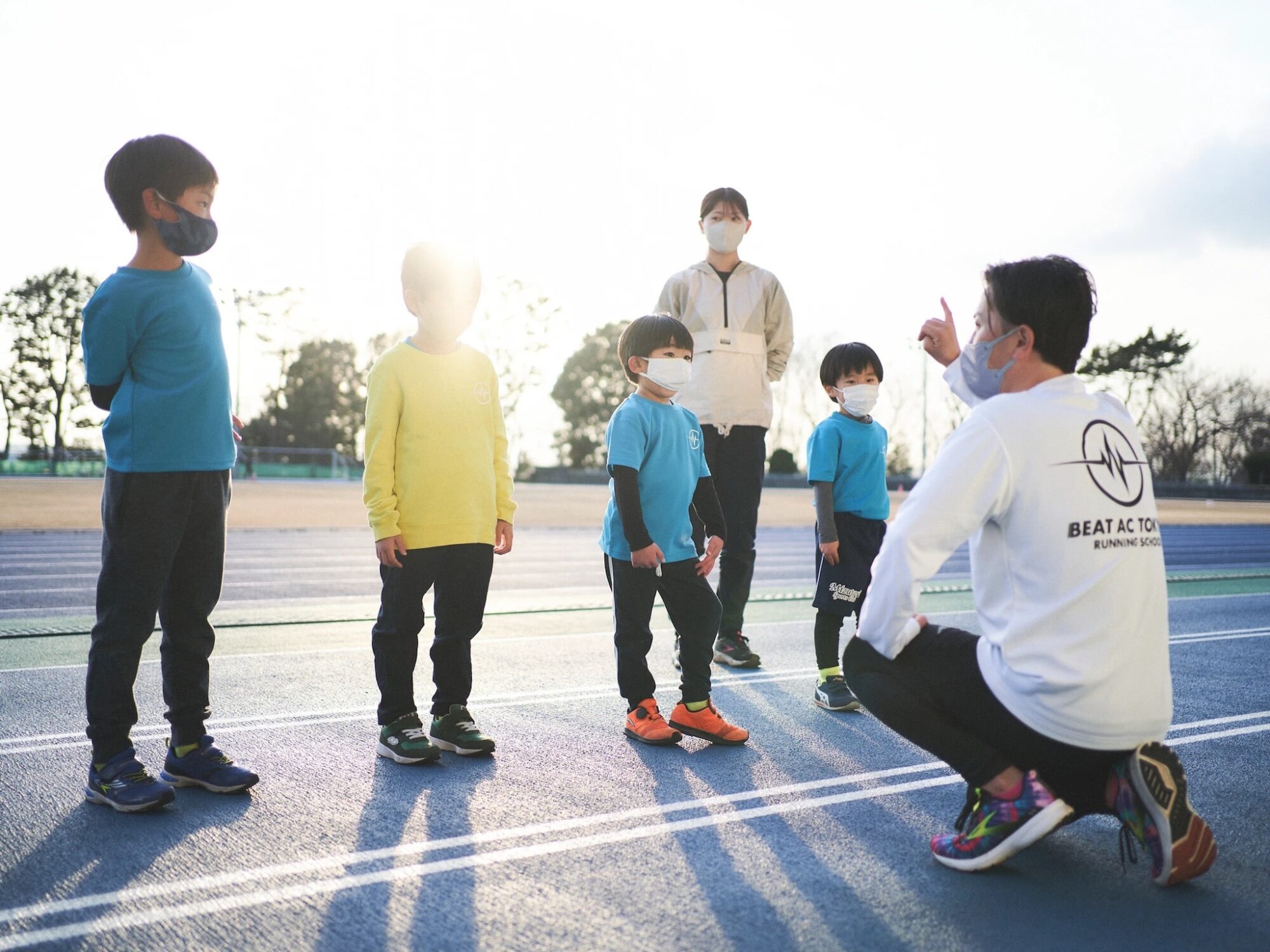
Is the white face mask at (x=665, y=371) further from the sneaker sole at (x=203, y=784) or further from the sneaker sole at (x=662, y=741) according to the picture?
the sneaker sole at (x=203, y=784)

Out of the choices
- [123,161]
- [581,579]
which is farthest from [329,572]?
[123,161]

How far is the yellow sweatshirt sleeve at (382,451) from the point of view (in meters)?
3.51

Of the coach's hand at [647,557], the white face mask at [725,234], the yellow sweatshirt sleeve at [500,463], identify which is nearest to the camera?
the coach's hand at [647,557]

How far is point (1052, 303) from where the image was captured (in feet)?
8.32

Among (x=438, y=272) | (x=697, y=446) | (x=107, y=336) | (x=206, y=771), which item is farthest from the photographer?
(x=697, y=446)

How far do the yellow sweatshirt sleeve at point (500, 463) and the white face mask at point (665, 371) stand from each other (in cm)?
60

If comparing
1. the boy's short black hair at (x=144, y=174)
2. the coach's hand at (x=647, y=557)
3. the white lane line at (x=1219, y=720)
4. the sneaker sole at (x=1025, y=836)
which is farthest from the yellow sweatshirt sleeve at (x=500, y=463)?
the white lane line at (x=1219, y=720)

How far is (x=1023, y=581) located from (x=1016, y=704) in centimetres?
30

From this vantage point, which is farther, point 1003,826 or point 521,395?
point 521,395

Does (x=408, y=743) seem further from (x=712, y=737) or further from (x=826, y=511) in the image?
(x=826, y=511)

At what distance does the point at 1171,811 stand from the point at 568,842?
5.00 ft

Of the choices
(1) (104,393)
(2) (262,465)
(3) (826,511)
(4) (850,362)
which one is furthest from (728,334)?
(2) (262,465)

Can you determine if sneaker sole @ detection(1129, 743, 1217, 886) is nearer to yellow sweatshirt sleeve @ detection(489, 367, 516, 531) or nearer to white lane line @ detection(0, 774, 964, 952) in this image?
white lane line @ detection(0, 774, 964, 952)

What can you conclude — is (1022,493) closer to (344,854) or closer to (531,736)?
(344,854)
